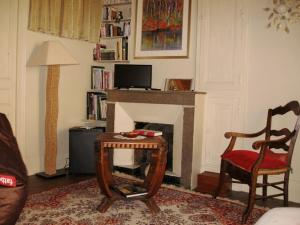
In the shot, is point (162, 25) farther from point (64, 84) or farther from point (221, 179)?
point (221, 179)

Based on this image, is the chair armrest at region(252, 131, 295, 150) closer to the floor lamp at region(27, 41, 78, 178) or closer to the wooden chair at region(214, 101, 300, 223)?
the wooden chair at region(214, 101, 300, 223)

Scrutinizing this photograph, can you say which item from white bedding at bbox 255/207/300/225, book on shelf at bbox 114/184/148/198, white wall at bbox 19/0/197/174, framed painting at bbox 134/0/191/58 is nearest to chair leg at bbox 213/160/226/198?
book on shelf at bbox 114/184/148/198

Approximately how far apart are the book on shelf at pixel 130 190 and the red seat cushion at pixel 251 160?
849 millimetres

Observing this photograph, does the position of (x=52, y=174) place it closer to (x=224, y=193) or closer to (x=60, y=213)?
(x=60, y=213)

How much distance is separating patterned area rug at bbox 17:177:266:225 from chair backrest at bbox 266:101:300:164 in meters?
0.64

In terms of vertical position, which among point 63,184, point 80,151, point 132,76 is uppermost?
point 132,76

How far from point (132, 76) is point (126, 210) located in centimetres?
187

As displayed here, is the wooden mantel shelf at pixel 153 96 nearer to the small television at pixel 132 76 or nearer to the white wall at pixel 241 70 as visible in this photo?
the small television at pixel 132 76

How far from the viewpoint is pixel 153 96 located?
3.98m

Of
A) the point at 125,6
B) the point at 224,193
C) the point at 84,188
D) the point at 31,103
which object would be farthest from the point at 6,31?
the point at 224,193

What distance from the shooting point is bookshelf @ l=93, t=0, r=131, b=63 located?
177 inches

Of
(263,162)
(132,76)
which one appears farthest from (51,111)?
(263,162)

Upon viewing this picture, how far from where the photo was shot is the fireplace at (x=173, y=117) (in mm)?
3732

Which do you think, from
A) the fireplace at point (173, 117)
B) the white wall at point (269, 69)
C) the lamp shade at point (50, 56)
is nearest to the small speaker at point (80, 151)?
the fireplace at point (173, 117)
